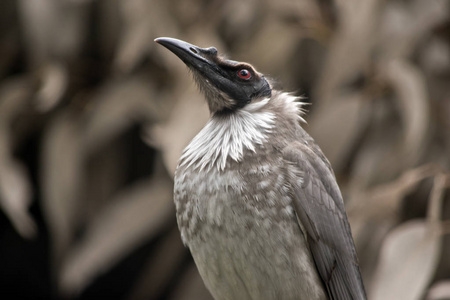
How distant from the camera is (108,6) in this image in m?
Result: 3.69

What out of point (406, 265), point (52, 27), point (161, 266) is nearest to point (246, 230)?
point (406, 265)

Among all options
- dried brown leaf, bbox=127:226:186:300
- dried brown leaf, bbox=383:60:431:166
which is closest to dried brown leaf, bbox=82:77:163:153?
dried brown leaf, bbox=127:226:186:300

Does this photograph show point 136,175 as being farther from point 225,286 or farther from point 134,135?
point 225,286

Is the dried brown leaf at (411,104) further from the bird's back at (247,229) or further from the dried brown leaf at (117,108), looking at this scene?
the bird's back at (247,229)

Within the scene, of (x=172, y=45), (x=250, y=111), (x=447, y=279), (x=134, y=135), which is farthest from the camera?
(x=134, y=135)

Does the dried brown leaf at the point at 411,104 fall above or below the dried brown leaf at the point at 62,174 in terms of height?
above

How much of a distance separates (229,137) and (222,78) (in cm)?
17

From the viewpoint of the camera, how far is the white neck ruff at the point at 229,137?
195 cm

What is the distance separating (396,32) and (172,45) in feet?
6.14

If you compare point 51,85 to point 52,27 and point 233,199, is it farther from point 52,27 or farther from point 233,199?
point 233,199

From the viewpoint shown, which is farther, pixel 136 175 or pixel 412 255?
pixel 136 175

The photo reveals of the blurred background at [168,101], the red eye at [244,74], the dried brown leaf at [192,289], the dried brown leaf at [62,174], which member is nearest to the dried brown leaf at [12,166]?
the blurred background at [168,101]

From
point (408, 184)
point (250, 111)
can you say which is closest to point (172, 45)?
point (250, 111)

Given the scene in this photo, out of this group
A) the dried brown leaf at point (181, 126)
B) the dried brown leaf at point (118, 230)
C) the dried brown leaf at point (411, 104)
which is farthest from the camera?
the dried brown leaf at point (118, 230)
